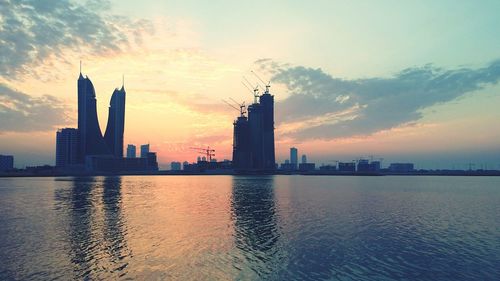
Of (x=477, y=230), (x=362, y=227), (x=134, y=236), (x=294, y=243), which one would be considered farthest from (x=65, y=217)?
(x=477, y=230)

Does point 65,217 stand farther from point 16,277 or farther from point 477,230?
point 477,230

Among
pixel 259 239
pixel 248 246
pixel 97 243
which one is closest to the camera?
pixel 248 246

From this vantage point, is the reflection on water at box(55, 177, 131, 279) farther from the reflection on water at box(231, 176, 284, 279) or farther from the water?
the reflection on water at box(231, 176, 284, 279)

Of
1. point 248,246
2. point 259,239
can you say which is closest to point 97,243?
point 248,246

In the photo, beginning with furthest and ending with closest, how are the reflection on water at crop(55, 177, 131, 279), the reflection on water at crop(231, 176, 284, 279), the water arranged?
1. the reflection on water at crop(231, 176, 284, 279)
2. the reflection on water at crop(55, 177, 131, 279)
3. the water

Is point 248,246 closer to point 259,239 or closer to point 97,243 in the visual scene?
point 259,239

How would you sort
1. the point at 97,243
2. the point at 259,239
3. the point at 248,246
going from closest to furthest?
the point at 248,246
the point at 97,243
the point at 259,239

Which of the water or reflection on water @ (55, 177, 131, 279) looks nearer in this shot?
the water

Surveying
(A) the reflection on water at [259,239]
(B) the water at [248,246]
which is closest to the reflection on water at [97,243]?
(B) the water at [248,246]

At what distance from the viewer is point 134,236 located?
49.9 metres

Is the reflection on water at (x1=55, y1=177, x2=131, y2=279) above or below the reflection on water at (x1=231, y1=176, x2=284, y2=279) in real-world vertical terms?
above

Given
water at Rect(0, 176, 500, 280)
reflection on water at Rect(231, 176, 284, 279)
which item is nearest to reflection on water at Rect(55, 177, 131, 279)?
water at Rect(0, 176, 500, 280)

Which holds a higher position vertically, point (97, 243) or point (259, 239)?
point (97, 243)

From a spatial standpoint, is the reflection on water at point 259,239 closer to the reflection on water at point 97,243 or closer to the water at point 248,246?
the water at point 248,246
